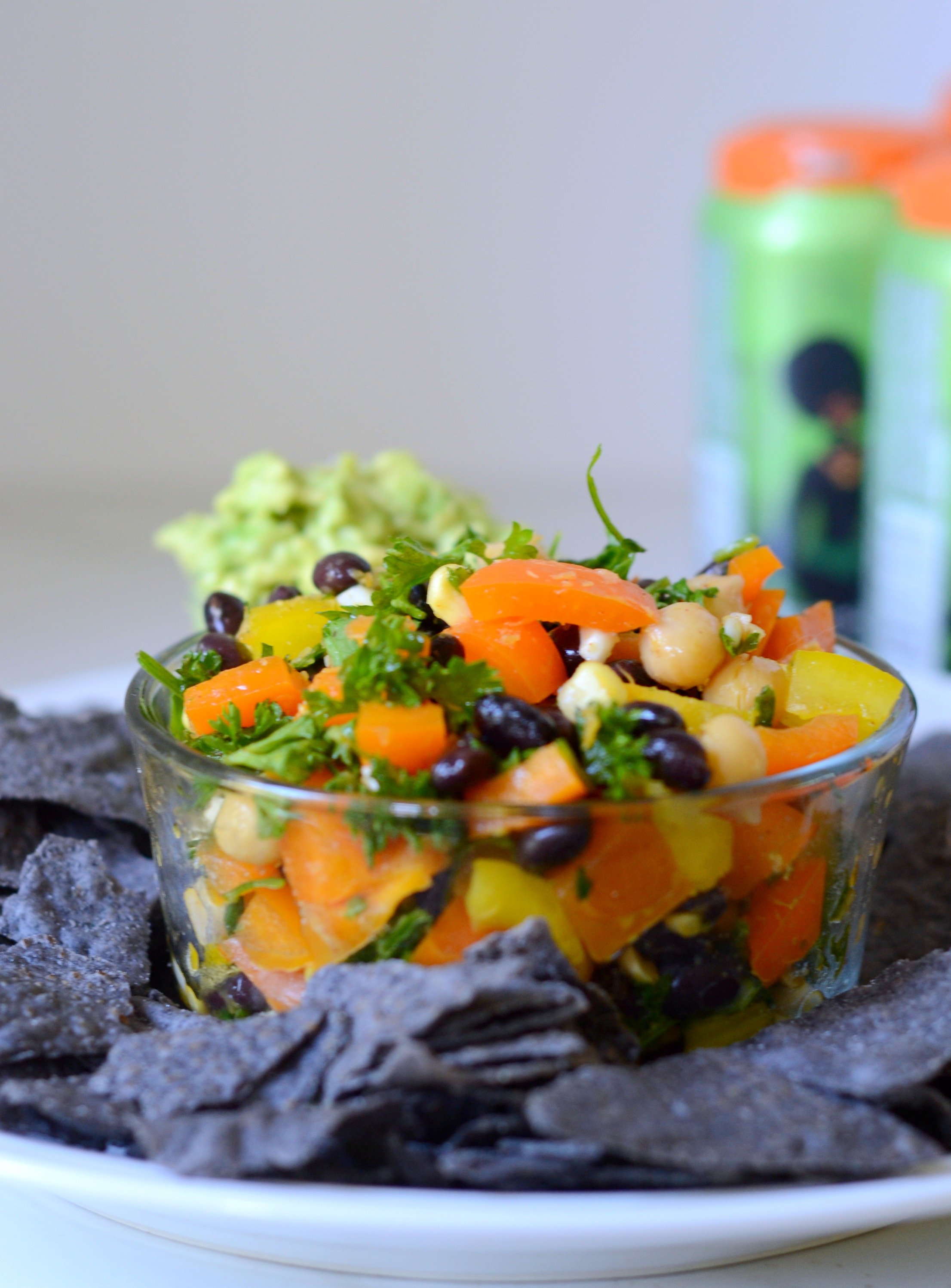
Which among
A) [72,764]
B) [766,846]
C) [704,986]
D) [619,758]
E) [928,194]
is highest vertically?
[928,194]

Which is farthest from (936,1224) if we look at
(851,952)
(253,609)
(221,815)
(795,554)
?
(795,554)

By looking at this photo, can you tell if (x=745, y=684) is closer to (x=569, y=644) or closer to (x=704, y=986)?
(x=569, y=644)

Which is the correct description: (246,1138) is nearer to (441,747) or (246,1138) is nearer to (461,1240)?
(461,1240)

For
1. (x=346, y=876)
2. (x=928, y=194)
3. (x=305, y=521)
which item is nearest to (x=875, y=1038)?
(x=346, y=876)

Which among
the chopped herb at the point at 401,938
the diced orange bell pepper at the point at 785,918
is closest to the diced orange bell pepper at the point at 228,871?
the chopped herb at the point at 401,938

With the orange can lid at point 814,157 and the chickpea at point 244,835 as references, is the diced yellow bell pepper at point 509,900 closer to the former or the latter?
the chickpea at point 244,835

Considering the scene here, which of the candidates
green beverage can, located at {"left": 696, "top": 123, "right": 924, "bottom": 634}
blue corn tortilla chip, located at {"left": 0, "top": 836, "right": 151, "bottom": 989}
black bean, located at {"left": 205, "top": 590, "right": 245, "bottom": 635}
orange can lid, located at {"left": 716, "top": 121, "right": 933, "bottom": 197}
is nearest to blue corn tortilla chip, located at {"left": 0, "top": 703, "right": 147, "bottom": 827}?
blue corn tortilla chip, located at {"left": 0, "top": 836, "right": 151, "bottom": 989}
